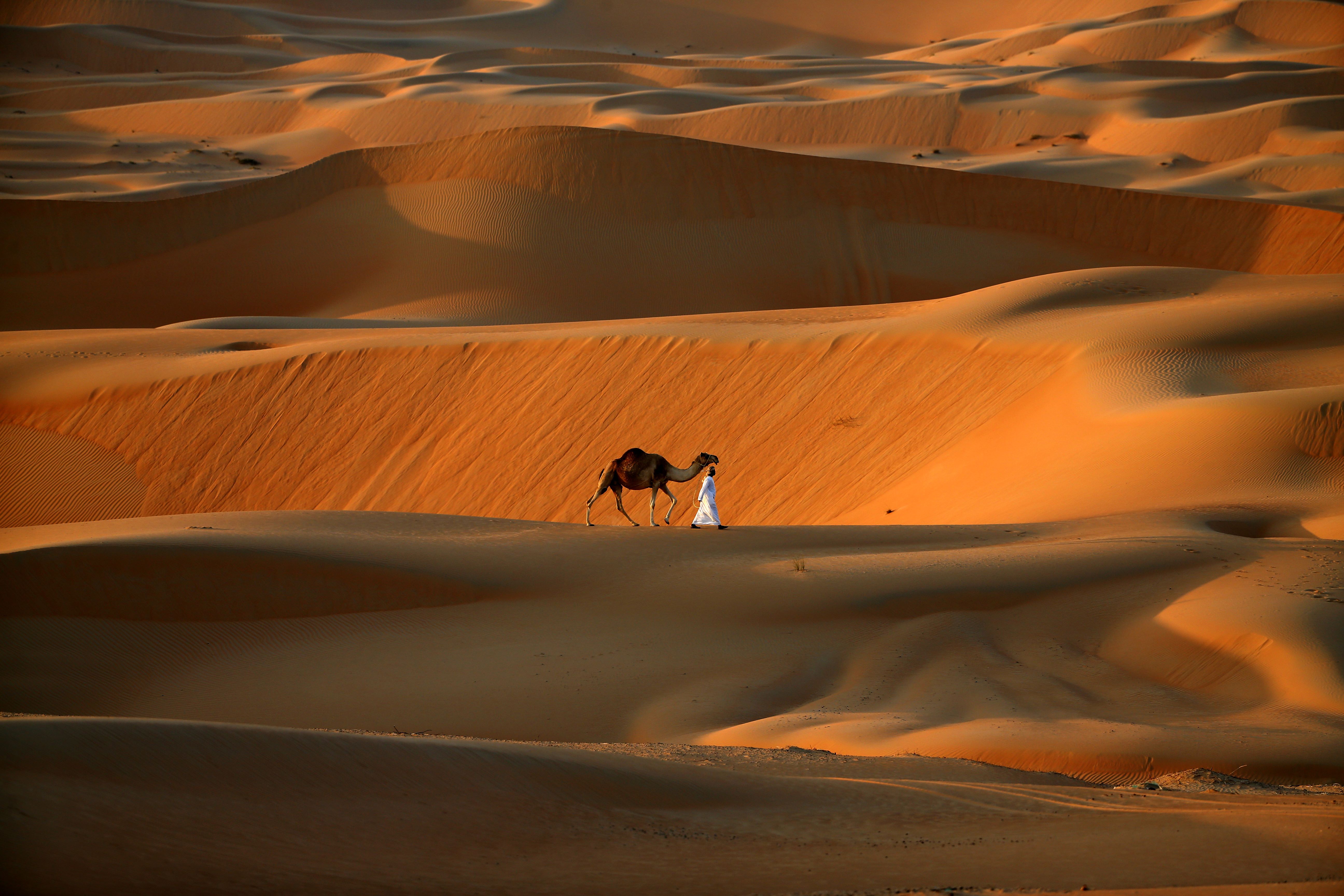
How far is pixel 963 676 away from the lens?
9.09 m

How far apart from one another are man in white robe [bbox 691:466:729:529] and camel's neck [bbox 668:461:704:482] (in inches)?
6.2

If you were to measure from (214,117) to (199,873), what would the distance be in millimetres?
53166

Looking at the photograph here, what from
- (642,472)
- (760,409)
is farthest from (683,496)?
(642,472)

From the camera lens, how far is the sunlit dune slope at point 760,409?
14.7 meters

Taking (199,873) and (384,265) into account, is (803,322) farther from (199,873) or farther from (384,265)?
(199,873)

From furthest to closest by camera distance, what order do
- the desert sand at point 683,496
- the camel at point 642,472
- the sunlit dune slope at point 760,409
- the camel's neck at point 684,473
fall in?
the sunlit dune slope at point 760,409, the camel's neck at point 684,473, the camel at point 642,472, the desert sand at point 683,496

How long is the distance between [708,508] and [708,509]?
1 cm

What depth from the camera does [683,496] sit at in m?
18.7

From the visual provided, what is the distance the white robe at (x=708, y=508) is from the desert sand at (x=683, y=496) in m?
0.47

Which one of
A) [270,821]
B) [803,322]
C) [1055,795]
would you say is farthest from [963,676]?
[803,322]

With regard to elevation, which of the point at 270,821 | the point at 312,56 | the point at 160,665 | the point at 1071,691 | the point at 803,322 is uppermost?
the point at 312,56

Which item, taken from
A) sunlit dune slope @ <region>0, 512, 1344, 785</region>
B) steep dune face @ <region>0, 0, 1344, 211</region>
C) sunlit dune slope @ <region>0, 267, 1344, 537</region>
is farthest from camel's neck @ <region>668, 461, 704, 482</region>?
steep dune face @ <region>0, 0, 1344, 211</region>

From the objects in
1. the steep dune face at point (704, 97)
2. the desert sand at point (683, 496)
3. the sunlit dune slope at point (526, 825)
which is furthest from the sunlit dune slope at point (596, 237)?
the sunlit dune slope at point (526, 825)

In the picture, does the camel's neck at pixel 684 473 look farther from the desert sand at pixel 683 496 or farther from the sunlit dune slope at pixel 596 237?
the sunlit dune slope at pixel 596 237
